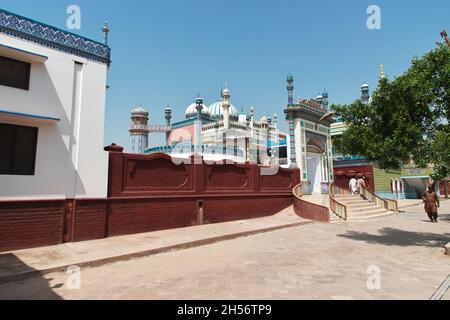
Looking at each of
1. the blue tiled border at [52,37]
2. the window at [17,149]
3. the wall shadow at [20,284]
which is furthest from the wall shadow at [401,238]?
the blue tiled border at [52,37]

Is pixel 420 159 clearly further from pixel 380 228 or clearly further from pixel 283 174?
pixel 283 174

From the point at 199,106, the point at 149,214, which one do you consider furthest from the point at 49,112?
the point at 199,106

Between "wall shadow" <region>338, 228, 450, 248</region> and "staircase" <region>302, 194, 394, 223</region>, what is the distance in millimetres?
3314

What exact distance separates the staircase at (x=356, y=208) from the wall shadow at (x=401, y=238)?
130 inches

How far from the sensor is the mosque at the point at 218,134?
3078 centimetres

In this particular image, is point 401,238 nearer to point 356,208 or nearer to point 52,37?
point 356,208

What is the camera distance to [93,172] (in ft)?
33.5

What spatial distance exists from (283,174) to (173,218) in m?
8.17

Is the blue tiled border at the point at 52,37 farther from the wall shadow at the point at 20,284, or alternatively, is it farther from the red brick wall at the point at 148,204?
the wall shadow at the point at 20,284

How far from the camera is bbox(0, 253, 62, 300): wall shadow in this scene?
5.41 m

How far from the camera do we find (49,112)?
366 inches
